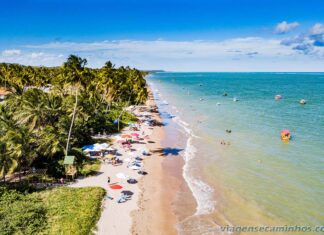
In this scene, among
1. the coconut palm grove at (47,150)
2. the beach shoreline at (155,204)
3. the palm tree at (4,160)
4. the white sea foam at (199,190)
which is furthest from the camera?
the palm tree at (4,160)

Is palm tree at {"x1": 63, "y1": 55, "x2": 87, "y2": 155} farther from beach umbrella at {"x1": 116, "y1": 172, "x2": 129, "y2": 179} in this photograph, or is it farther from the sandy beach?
beach umbrella at {"x1": 116, "y1": 172, "x2": 129, "y2": 179}

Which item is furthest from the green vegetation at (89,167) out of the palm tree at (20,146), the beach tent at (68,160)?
the palm tree at (20,146)

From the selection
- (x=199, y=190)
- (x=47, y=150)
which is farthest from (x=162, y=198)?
(x=47, y=150)

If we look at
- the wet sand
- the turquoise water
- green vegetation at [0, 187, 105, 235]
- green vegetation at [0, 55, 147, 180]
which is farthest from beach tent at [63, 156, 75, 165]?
the turquoise water

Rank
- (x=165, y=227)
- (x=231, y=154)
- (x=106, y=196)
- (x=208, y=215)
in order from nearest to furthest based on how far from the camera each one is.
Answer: (x=165, y=227) → (x=208, y=215) → (x=106, y=196) → (x=231, y=154)

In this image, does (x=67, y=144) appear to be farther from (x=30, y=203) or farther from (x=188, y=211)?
(x=188, y=211)

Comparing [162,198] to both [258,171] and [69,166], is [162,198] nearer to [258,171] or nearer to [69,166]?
[69,166]

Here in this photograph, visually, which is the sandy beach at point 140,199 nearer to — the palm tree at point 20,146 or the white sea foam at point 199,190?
the white sea foam at point 199,190

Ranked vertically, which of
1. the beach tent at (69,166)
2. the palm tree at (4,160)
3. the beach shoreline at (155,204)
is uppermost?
the palm tree at (4,160)

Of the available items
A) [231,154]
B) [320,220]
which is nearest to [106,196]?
[320,220]
